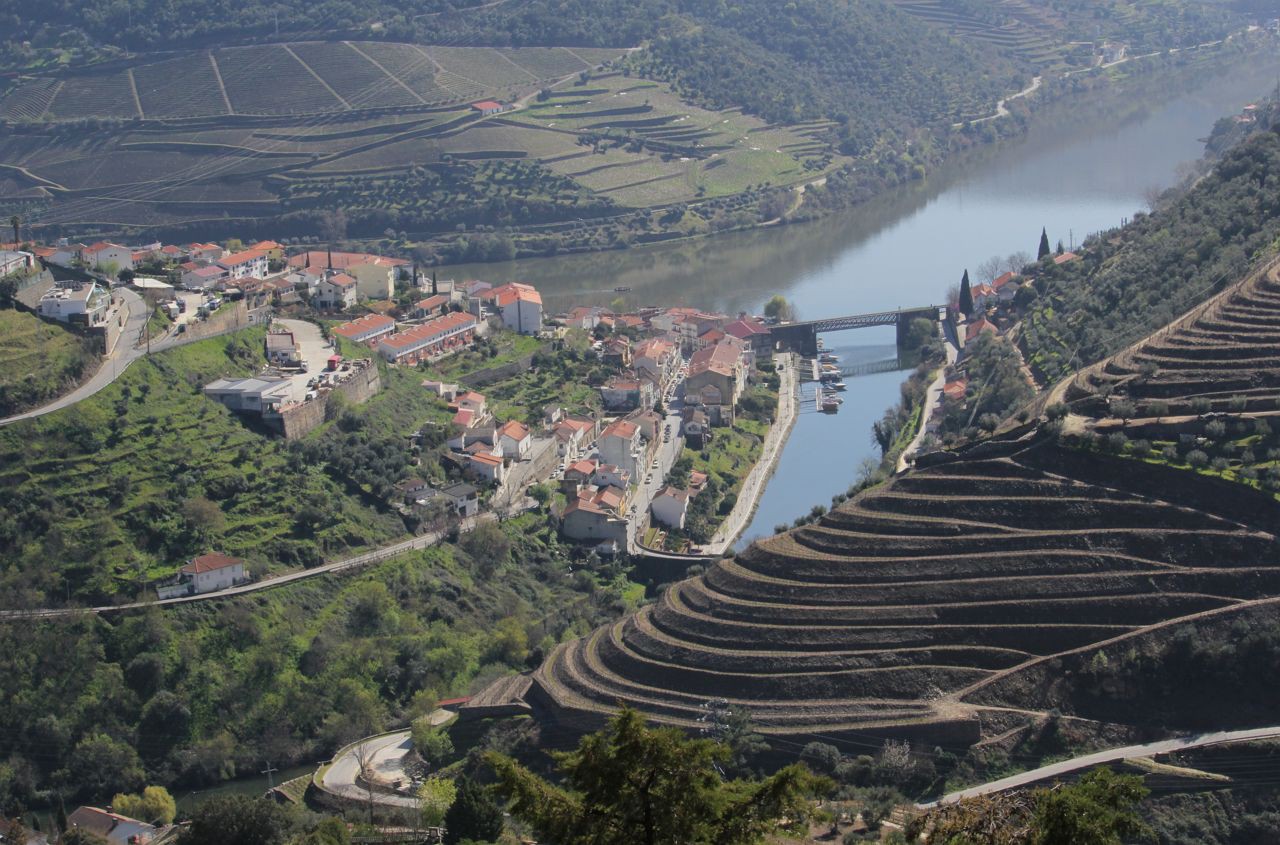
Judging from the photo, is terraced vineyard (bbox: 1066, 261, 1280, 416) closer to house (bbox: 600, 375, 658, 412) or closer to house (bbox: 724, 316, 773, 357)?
house (bbox: 600, 375, 658, 412)

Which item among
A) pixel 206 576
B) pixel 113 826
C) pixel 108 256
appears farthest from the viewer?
pixel 108 256

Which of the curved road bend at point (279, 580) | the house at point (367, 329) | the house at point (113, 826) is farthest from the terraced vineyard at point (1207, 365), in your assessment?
the house at point (367, 329)

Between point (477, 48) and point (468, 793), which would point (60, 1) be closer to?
point (477, 48)

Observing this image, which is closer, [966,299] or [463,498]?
[463,498]

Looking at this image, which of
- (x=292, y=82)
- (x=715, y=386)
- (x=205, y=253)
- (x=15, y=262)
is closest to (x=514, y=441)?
(x=715, y=386)

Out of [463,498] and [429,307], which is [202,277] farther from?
[463,498]

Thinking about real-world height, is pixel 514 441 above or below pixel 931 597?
above

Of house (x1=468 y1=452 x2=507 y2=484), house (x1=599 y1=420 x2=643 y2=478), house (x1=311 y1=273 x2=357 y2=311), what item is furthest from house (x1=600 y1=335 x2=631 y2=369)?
house (x1=468 y1=452 x2=507 y2=484)
